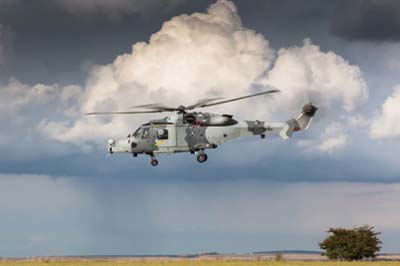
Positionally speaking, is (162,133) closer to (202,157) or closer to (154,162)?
(154,162)

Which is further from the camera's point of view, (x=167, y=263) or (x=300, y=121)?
(x=300, y=121)

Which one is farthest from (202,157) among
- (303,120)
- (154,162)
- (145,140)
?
(303,120)

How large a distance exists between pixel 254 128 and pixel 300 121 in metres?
5.22

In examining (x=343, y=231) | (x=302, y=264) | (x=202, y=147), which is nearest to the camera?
(x=302, y=264)

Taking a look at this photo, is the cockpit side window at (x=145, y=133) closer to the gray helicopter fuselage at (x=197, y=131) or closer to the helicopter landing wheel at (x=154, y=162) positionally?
the gray helicopter fuselage at (x=197, y=131)

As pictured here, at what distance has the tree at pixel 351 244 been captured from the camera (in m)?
77.2

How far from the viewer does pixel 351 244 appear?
77.6 m

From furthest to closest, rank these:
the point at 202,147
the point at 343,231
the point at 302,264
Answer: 1. the point at 343,231
2. the point at 202,147
3. the point at 302,264

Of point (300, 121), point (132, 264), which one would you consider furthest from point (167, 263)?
point (300, 121)

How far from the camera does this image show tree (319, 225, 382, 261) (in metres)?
77.2

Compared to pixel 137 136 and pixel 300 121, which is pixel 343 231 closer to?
pixel 300 121

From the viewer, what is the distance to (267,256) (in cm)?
7681

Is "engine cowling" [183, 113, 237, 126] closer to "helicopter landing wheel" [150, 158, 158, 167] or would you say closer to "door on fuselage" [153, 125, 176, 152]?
"door on fuselage" [153, 125, 176, 152]

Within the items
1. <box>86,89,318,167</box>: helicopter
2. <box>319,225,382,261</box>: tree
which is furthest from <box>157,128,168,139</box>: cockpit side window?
<box>319,225,382,261</box>: tree
